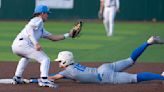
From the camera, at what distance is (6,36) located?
21.9m

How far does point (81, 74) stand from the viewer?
33.3ft

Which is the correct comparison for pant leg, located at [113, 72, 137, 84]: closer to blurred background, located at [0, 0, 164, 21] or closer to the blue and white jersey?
the blue and white jersey

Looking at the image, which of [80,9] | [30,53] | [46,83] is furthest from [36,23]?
[80,9]

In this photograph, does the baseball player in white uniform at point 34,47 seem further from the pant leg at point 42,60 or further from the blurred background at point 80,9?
the blurred background at point 80,9

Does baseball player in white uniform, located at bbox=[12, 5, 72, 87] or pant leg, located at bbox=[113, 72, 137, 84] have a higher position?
baseball player in white uniform, located at bbox=[12, 5, 72, 87]

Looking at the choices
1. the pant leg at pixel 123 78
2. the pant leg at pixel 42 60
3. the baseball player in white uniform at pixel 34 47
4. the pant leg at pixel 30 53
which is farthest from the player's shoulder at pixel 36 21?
the pant leg at pixel 123 78

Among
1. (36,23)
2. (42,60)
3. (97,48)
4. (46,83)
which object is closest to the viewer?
(46,83)

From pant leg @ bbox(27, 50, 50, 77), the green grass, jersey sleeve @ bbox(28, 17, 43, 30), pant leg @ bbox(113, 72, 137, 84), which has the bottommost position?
the green grass

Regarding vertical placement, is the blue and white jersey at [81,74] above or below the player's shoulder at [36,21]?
below

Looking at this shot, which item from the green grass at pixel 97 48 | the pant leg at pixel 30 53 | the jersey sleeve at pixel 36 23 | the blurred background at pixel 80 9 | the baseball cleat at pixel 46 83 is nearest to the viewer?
the baseball cleat at pixel 46 83

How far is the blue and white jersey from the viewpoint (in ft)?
33.2

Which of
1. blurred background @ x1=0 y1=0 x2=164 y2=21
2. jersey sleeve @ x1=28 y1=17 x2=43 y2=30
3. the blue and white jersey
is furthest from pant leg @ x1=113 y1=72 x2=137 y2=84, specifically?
blurred background @ x1=0 y1=0 x2=164 y2=21

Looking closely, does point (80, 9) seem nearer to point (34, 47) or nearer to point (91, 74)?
point (34, 47)

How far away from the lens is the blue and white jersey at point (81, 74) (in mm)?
10125
